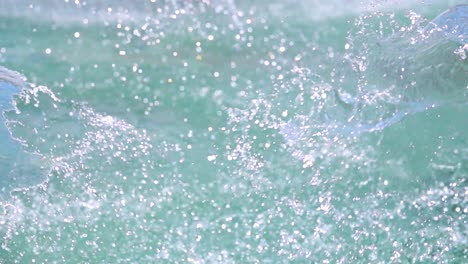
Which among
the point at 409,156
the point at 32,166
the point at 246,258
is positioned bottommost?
the point at 246,258

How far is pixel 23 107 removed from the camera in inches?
106

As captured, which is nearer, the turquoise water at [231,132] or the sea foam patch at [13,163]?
the turquoise water at [231,132]

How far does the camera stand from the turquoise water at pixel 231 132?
98.4 inches

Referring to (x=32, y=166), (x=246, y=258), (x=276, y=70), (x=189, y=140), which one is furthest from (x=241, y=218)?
(x=32, y=166)

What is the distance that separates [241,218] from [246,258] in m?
0.24

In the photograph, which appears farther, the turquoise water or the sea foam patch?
the sea foam patch

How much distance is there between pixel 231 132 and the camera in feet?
8.76

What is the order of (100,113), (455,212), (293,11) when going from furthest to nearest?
(455,212)
(100,113)
(293,11)

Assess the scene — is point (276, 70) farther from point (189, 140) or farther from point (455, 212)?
point (455, 212)

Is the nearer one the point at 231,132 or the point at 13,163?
the point at 231,132

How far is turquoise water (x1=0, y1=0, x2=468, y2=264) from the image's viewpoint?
2500 millimetres

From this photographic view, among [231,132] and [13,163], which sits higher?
[13,163]

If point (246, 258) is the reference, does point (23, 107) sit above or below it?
above

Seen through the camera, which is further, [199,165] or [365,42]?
[199,165]
